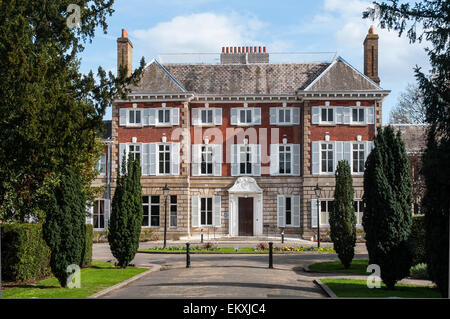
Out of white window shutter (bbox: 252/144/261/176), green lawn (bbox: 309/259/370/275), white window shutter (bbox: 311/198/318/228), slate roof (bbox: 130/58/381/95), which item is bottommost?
green lawn (bbox: 309/259/370/275)

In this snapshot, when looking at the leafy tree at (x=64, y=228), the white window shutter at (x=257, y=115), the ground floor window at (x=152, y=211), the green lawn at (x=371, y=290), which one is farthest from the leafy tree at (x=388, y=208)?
the ground floor window at (x=152, y=211)

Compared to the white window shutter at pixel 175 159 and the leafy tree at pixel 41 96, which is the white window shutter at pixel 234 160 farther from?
the leafy tree at pixel 41 96

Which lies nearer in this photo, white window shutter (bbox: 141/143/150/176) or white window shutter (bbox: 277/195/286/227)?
white window shutter (bbox: 277/195/286/227)

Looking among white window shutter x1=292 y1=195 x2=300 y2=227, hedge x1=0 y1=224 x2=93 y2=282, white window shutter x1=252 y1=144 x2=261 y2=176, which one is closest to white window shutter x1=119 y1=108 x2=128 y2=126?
white window shutter x1=252 y1=144 x2=261 y2=176

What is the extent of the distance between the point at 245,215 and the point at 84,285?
2405cm

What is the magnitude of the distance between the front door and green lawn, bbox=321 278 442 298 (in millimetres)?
21979

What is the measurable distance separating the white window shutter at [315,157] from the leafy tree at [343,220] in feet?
53.1

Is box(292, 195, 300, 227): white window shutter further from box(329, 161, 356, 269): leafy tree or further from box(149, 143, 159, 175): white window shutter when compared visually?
box(329, 161, 356, 269): leafy tree

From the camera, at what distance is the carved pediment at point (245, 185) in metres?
36.9

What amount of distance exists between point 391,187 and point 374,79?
25.9m

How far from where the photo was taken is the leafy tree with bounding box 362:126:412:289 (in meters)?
12.9

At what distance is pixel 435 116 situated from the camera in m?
10.9

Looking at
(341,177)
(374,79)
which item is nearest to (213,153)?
(374,79)
